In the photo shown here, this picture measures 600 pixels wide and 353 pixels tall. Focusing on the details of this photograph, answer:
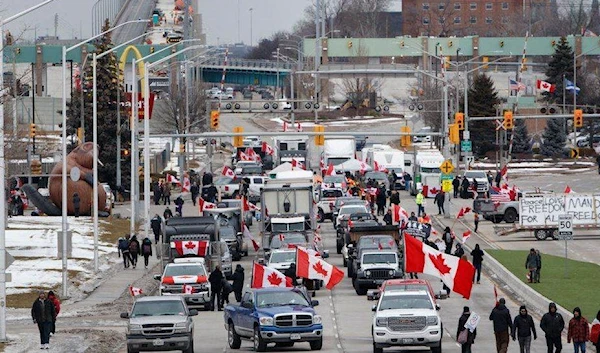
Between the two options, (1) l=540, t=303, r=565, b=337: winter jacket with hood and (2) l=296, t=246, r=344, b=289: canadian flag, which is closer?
(1) l=540, t=303, r=565, b=337: winter jacket with hood

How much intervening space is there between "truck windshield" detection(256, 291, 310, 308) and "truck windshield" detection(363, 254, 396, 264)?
11.4 meters

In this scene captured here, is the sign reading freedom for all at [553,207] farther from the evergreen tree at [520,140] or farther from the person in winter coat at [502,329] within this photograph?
the evergreen tree at [520,140]

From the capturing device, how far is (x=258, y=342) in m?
33.8

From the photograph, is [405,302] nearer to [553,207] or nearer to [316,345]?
[316,345]

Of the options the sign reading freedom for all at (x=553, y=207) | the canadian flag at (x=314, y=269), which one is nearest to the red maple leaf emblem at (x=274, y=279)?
the canadian flag at (x=314, y=269)

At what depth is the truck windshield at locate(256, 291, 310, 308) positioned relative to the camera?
34500 millimetres

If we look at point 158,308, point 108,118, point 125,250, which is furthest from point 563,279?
point 108,118

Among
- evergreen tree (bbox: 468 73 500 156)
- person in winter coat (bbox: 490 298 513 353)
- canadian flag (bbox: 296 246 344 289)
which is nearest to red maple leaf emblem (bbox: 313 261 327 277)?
canadian flag (bbox: 296 246 344 289)

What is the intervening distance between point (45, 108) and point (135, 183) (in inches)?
3145

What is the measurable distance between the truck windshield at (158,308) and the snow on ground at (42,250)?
14.9 meters

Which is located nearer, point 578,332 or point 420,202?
point 578,332

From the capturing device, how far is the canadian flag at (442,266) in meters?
37.3

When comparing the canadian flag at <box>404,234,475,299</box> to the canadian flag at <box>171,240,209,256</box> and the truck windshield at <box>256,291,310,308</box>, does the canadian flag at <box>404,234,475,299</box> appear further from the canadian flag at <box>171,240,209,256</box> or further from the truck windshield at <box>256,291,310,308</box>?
the canadian flag at <box>171,240,209,256</box>

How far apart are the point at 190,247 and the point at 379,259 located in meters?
6.37
